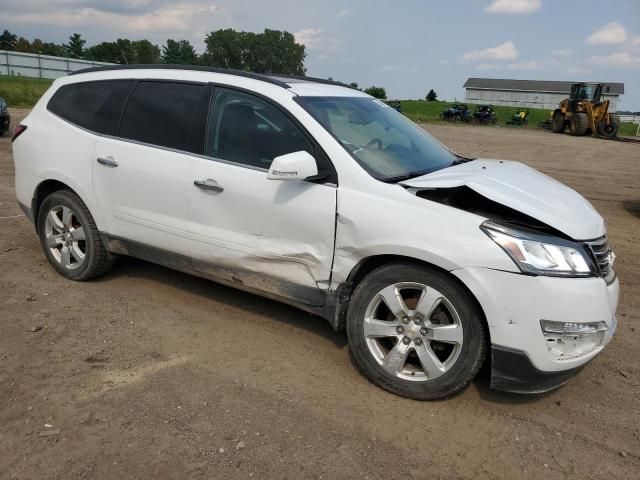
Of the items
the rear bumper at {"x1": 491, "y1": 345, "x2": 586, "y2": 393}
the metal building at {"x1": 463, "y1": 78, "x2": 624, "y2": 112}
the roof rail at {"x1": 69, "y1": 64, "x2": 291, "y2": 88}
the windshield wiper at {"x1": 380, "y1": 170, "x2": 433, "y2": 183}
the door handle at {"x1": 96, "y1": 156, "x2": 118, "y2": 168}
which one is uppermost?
the metal building at {"x1": 463, "y1": 78, "x2": 624, "y2": 112}

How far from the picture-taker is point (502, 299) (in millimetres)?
2816

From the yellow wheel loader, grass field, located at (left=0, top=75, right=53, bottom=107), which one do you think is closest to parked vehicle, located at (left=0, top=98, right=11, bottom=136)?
grass field, located at (left=0, top=75, right=53, bottom=107)

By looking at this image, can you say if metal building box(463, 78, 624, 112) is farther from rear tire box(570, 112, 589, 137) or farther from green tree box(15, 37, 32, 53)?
green tree box(15, 37, 32, 53)

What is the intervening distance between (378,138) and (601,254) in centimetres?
160

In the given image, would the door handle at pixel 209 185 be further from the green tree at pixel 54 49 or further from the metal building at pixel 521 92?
the green tree at pixel 54 49

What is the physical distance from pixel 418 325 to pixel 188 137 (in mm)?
2092

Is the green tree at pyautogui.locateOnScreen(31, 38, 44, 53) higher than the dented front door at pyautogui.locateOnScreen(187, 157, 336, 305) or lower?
higher

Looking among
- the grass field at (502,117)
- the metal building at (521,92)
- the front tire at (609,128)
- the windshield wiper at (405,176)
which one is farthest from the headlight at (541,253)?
the metal building at (521,92)

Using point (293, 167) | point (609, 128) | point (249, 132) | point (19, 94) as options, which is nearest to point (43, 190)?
point (249, 132)

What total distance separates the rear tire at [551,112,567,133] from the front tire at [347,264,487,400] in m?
33.0

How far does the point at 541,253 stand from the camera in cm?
281

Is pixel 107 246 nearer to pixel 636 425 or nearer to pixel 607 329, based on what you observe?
pixel 607 329

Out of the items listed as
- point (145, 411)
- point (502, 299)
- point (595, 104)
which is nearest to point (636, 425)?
point (502, 299)

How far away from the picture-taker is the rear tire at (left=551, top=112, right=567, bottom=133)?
3216 cm
